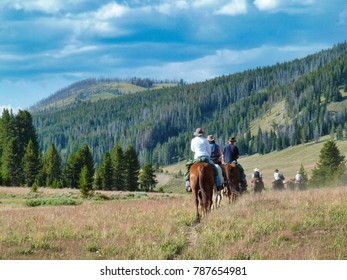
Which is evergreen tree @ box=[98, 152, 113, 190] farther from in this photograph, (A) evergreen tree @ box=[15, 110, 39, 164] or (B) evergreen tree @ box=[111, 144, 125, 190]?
(A) evergreen tree @ box=[15, 110, 39, 164]

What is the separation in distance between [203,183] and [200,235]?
14.3 ft

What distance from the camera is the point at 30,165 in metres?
81.9

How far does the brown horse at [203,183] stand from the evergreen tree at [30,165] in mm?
70301

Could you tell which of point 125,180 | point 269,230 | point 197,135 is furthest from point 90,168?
point 269,230

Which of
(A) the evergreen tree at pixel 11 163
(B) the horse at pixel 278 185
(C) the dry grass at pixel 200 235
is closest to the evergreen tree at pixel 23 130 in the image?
(A) the evergreen tree at pixel 11 163

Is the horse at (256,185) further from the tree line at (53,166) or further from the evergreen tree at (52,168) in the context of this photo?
the evergreen tree at (52,168)

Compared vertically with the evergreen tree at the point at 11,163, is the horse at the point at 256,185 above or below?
below

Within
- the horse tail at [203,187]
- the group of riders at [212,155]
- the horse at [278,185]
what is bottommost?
the horse at [278,185]

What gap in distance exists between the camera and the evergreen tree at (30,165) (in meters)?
81.9

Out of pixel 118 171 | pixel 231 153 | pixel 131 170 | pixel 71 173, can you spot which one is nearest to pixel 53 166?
A: pixel 71 173

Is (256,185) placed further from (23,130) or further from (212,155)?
(23,130)

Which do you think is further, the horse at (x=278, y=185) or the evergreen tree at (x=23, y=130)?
the evergreen tree at (x=23, y=130)

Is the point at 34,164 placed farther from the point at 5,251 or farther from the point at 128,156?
the point at 5,251
